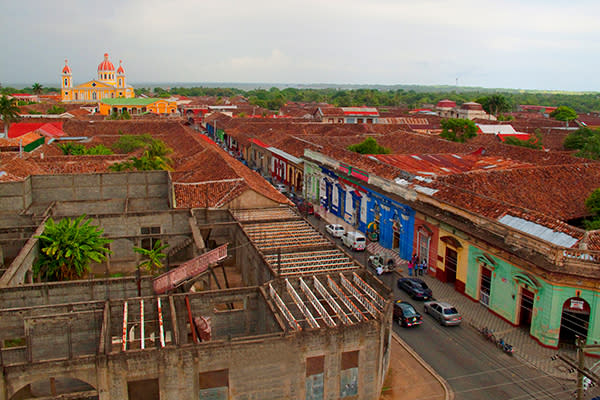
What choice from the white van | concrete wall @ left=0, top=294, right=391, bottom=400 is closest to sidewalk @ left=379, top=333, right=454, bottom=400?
concrete wall @ left=0, top=294, right=391, bottom=400

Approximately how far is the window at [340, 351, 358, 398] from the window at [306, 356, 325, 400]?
77 cm

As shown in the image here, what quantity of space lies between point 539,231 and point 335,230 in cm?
1744

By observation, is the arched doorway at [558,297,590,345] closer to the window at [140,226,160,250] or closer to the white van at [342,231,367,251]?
the white van at [342,231,367,251]

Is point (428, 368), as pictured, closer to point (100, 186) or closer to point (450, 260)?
point (450, 260)

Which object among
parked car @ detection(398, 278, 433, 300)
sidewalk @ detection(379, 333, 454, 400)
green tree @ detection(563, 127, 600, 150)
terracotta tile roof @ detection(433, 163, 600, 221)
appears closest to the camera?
sidewalk @ detection(379, 333, 454, 400)

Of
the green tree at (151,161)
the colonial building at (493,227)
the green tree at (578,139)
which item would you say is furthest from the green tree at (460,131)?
the green tree at (151,161)

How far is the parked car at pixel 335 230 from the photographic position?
41.2 meters

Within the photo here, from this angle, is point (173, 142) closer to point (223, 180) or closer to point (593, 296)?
point (223, 180)

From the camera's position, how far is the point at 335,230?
4141cm

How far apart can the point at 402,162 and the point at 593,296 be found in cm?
2545

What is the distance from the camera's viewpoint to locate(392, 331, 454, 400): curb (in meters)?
20.2

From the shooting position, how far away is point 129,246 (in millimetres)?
33812

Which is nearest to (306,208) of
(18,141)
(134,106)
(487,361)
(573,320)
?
(487,361)

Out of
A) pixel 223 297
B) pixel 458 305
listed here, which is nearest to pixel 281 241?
pixel 223 297
